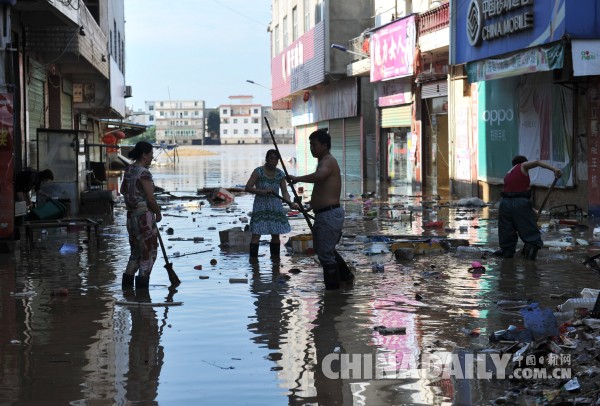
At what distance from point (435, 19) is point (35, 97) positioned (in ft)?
38.0

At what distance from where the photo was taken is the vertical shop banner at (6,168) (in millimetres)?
12781

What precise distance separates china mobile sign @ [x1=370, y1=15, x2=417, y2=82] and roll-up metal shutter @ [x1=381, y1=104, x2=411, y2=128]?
142 cm

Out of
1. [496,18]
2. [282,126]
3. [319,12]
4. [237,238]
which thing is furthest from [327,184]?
[282,126]

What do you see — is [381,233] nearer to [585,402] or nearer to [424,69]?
[585,402]

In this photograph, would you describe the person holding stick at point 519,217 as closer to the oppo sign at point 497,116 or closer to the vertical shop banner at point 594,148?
the vertical shop banner at point 594,148

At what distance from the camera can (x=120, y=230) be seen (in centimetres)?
1734

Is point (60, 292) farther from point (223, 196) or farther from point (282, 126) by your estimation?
point (282, 126)

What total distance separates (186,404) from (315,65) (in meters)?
37.8

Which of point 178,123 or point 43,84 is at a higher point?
point 178,123

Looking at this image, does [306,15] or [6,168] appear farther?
[306,15]

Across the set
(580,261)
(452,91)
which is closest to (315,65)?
(452,91)

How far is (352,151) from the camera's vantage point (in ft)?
135

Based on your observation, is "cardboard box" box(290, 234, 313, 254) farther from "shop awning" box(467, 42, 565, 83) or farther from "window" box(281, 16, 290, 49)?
"window" box(281, 16, 290, 49)

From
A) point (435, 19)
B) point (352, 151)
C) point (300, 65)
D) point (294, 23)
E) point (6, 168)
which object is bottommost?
point (6, 168)
